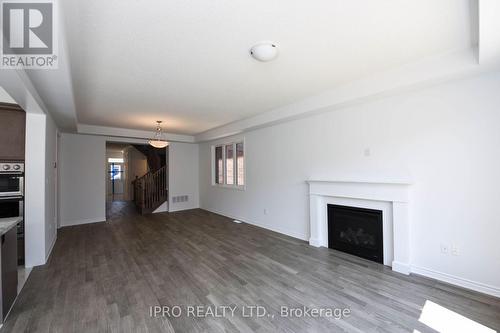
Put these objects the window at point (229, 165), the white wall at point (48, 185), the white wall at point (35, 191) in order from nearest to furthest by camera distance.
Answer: the white wall at point (35, 191) < the white wall at point (48, 185) < the window at point (229, 165)

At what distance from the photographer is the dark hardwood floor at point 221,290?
2.02 meters

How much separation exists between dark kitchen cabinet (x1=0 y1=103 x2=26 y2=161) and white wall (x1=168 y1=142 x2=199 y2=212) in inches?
164

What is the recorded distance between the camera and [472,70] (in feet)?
7.76

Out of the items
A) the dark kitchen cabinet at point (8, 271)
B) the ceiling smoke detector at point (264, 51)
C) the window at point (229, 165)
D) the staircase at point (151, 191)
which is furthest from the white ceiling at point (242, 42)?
the staircase at point (151, 191)

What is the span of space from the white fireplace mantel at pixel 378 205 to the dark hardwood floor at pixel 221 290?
9.1 inches

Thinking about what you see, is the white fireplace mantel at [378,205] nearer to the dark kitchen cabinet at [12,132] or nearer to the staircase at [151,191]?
the dark kitchen cabinet at [12,132]

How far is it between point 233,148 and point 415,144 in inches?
174

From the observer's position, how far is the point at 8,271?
2.21 metres

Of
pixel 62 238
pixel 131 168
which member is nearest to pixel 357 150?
pixel 62 238

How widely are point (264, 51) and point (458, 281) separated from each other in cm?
347

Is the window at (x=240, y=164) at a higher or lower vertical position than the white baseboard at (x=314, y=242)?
higher

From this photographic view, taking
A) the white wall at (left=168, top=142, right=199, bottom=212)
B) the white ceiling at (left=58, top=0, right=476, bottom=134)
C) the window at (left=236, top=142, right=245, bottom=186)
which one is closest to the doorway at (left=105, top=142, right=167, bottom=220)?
the white wall at (left=168, top=142, right=199, bottom=212)

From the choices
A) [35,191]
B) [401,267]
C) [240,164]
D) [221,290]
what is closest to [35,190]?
[35,191]

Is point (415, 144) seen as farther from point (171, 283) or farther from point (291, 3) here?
point (171, 283)
